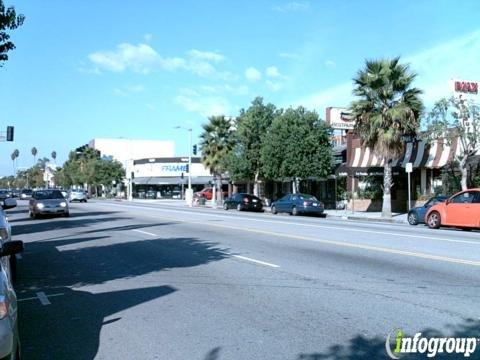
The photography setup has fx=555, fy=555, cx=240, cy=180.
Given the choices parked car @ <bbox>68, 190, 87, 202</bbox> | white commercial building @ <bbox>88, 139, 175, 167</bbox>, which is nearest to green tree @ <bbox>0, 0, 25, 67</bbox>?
parked car @ <bbox>68, 190, 87, 202</bbox>

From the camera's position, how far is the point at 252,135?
44875 millimetres

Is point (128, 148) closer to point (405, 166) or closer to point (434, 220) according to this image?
point (405, 166)

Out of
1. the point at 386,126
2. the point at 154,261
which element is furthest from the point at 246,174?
the point at 154,261

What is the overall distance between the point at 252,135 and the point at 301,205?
11933 mm

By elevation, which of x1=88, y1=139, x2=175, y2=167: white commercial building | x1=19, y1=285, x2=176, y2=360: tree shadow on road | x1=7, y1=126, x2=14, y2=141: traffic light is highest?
x1=88, y1=139, x2=175, y2=167: white commercial building

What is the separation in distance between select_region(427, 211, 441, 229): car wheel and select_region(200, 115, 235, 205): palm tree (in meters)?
29.7

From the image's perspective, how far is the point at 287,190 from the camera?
5103 cm

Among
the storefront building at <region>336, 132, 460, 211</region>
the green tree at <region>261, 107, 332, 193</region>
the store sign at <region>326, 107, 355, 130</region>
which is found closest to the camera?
the storefront building at <region>336, 132, 460, 211</region>

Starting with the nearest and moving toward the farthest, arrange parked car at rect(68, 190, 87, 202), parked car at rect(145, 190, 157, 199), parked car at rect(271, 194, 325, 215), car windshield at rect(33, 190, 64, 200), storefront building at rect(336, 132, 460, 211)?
car windshield at rect(33, 190, 64, 200) → storefront building at rect(336, 132, 460, 211) → parked car at rect(271, 194, 325, 215) → parked car at rect(68, 190, 87, 202) → parked car at rect(145, 190, 157, 199)

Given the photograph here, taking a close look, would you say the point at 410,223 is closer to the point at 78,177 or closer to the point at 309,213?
the point at 309,213

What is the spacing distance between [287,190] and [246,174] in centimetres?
658

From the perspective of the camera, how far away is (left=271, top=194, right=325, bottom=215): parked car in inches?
1347

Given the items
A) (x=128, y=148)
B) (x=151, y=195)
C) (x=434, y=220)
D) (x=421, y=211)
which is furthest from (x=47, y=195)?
(x=128, y=148)

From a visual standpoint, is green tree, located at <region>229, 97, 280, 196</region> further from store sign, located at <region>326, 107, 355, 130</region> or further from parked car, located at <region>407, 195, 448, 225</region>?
parked car, located at <region>407, 195, 448, 225</region>
